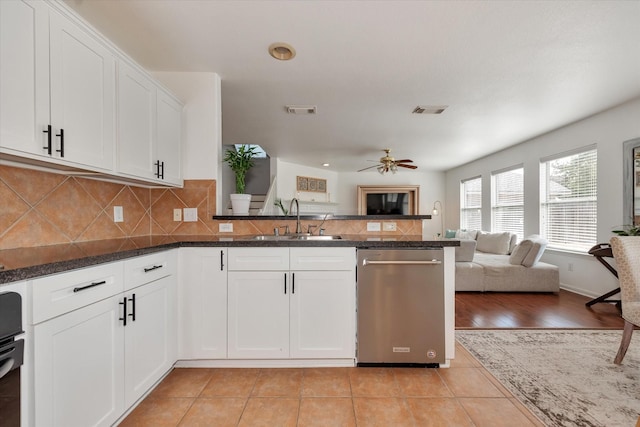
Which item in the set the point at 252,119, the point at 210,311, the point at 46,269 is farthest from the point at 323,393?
the point at 252,119

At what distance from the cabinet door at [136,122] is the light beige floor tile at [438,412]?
7.54 feet

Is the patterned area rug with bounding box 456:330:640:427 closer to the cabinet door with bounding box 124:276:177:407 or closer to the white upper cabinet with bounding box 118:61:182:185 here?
the cabinet door with bounding box 124:276:177:407

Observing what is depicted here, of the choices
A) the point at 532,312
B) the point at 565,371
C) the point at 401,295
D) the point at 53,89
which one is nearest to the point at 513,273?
the point at 532,312

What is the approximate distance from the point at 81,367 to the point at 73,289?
1.14ft

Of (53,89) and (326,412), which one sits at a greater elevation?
(53,89)

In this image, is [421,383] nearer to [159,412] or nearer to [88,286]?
[159,412]

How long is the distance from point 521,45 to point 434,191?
6.85 m

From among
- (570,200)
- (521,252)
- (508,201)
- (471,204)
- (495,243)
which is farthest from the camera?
(471,204)

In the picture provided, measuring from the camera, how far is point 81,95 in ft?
5.10

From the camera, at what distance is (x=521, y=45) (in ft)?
7.42

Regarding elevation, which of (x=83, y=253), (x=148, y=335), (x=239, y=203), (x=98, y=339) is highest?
(x=239, y=203)

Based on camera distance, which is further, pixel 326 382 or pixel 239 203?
pixel 239 203

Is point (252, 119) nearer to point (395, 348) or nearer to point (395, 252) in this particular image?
point (395, 252)

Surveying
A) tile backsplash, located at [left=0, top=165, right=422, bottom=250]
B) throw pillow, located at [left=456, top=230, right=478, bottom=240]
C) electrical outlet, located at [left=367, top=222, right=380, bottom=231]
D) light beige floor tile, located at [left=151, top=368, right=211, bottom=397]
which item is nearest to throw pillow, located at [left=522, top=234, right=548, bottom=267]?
throw pillow, located at [left=456, top=230, right=478, bottom=240]
